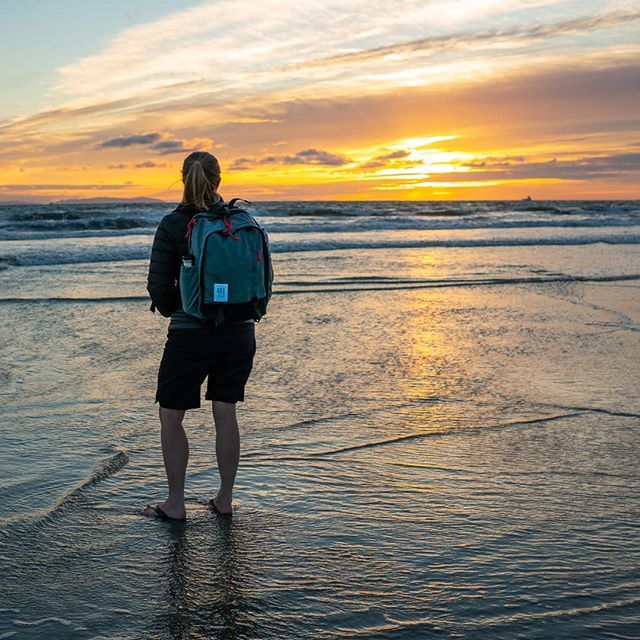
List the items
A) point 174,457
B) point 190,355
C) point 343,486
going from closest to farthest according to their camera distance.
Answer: point 190,355 < point 174,457 < point 343,486

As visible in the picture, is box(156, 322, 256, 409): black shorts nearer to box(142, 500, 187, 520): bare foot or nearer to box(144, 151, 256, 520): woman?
box(144, 151, 256, 520): woman

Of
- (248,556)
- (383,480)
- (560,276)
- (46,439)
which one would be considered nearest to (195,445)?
(46,439)

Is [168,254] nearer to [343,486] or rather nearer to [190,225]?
[190,225]

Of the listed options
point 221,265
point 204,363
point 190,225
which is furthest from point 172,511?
point 190,225

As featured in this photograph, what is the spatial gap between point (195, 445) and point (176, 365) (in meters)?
1.27

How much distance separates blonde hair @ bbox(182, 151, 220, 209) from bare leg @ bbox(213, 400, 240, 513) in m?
0.97

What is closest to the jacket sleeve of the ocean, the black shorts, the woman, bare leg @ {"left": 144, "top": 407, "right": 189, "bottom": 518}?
the woman

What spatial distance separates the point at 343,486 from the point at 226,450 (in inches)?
27.5

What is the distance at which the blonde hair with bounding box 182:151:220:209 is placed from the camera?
3645 mm

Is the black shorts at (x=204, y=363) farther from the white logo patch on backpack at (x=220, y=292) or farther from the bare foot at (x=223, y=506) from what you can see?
the bare foot at (x=223, y=506)

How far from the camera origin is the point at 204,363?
381 cm

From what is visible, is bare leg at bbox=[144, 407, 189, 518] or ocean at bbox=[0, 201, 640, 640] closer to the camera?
ocean at bbox=[0, 201, 640, 640]

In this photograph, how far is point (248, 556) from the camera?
3.46 meters

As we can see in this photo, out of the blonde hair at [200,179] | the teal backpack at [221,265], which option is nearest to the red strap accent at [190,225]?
the teal backpack at [221,265]
